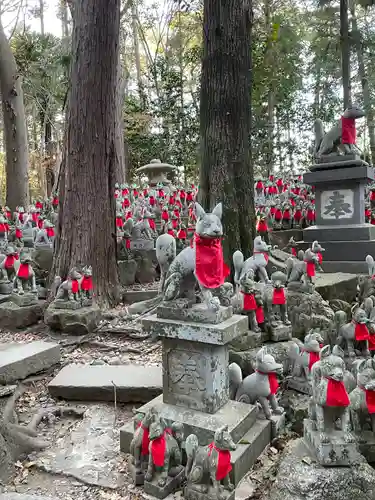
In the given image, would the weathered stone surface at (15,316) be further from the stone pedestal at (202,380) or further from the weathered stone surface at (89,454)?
the stone pedestal at (202,380)

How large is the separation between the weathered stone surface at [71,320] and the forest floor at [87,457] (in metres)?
0.54

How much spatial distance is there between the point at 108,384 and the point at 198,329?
176 centimetres

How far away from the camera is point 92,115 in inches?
281

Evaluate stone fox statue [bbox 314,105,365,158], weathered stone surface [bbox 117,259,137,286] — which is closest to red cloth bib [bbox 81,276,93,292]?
weathered stone surface [bbox 117,259,137,286]

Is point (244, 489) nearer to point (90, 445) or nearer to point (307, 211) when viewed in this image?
point (90, 445)

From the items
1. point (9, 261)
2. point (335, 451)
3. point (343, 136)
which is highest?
point (343, 136)

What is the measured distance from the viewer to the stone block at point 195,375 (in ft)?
10.7

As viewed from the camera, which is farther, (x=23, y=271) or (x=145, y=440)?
(x=23, y=271)

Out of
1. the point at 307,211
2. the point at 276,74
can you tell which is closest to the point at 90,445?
the point at 307,211

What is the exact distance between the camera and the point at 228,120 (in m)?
5.98

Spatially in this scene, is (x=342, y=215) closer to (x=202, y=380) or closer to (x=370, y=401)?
(x=370, y=401)

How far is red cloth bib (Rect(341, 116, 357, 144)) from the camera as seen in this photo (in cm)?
859

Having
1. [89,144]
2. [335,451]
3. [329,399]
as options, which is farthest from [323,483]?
[89,144]

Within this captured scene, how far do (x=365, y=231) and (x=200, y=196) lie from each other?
3.93 m
